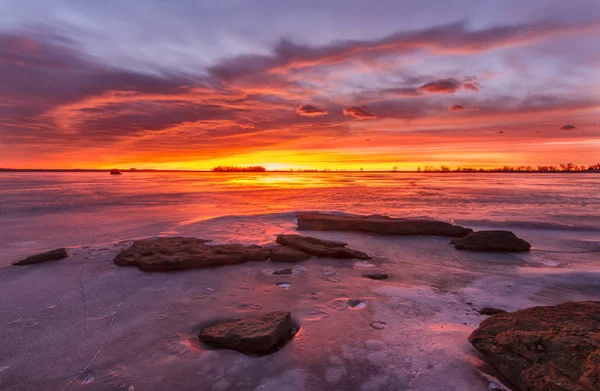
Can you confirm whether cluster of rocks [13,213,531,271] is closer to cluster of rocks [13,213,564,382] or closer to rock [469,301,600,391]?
cluster of rocks [13,213,564,382]

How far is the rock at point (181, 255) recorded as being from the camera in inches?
208

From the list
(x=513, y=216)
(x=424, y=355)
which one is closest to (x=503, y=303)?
(x=424, y=355)

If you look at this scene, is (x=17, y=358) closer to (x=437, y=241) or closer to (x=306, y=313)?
(x=306, y=313)

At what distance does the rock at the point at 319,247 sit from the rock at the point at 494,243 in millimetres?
2879

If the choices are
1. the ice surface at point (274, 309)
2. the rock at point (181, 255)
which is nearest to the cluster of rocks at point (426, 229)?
the ice surface at point (274, 309)

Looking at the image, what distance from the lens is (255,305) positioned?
151 inches

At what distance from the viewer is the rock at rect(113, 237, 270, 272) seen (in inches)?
208

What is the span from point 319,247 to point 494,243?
169 inches

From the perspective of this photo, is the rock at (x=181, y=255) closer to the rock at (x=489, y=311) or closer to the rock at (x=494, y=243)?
the rock at (x=489, y=311)

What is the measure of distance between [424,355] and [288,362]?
4.04 ft

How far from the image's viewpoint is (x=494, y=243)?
7.21 meters

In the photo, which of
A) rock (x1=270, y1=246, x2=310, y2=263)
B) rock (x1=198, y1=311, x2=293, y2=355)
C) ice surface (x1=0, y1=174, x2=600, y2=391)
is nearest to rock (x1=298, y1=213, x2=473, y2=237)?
ice surface (x1=0, y1=174, x2=600, y2=391)

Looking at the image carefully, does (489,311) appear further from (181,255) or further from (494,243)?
(181,255)

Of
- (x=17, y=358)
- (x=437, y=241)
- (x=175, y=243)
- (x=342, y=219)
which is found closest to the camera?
(x=17, y=358)
